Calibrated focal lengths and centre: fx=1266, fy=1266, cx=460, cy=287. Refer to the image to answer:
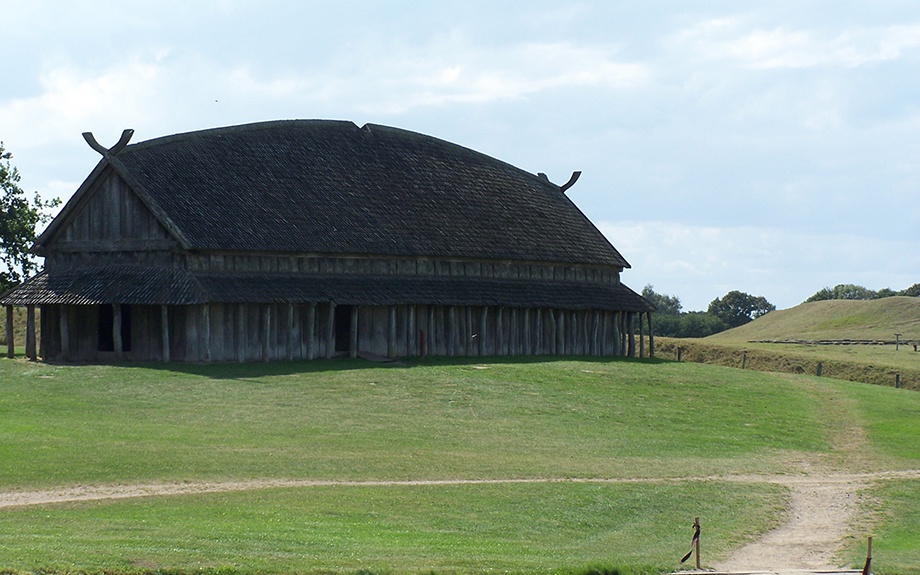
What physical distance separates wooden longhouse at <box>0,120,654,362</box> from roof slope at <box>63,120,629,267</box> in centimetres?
9

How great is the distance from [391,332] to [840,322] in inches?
2508

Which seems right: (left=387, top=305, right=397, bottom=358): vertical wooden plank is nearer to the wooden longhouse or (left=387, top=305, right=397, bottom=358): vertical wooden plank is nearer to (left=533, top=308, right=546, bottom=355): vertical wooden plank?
the wooden longhouse

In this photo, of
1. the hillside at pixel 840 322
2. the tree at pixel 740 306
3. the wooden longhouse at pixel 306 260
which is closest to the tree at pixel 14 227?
the wooden longhouse at pixel 306 260

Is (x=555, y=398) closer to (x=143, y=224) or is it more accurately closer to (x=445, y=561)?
(x=143, y=224)

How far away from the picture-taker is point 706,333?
13350cm

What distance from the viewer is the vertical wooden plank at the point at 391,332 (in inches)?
2013

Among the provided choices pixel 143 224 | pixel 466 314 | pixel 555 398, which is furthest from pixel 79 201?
pixel 555 398

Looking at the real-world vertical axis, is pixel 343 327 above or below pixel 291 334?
above

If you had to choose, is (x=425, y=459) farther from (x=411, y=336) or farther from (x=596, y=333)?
(x=596, y=333)

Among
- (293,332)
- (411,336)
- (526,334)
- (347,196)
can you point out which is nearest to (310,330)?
(293,332)

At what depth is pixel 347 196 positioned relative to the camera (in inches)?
2146

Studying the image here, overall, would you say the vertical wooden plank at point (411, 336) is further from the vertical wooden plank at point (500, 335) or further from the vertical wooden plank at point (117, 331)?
the vertical wooden plank at point (117, 331)

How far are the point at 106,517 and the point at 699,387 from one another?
91.5 feet

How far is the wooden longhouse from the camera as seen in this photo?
4612 centimetres
